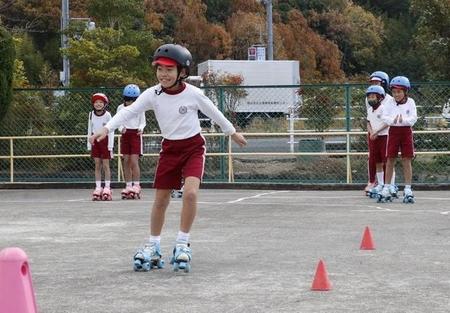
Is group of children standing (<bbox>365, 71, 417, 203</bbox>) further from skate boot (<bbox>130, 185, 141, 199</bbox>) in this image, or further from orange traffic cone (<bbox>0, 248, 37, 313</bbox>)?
orange traffic cone (<bbox>0, 248, 37, 313</bbox>)

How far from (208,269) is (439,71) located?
1849cm

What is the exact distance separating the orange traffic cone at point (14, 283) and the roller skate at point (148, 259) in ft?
9.82

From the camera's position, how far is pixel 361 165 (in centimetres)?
2014

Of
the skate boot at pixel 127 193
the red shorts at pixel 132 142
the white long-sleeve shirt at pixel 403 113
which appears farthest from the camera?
the skate boot at pixel 127 193

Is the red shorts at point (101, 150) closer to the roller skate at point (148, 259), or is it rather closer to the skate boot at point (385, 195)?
the skate boot at point (385, 195)

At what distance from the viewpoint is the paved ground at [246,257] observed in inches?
263

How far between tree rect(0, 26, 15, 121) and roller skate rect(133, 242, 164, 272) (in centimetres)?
1302

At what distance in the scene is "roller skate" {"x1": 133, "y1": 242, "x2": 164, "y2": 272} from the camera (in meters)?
8.02

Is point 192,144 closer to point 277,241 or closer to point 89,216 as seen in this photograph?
point 277,241

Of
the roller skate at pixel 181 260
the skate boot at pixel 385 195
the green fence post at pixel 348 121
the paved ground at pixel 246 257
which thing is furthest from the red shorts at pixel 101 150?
the roller skate at pixel 181 260

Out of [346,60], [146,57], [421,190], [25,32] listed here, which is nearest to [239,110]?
[421,190]

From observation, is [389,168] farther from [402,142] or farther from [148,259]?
[148,259]

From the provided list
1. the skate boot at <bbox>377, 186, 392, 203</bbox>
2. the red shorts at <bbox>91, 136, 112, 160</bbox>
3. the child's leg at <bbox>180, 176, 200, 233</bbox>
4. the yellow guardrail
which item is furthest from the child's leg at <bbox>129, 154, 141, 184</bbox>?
the child's leg at <bbox>180, 176, 200, 233</bbox>

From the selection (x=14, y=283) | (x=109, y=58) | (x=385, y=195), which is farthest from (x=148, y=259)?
(x=109, y=58)
